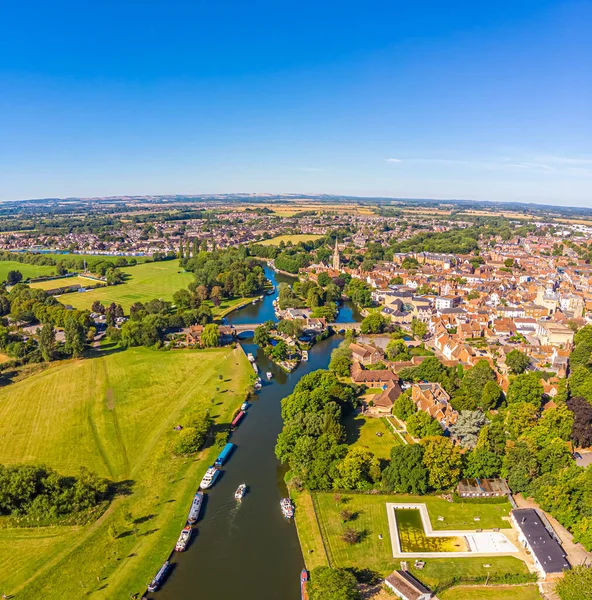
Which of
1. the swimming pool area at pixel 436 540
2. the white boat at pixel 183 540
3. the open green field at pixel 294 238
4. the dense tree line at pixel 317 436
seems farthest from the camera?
the open green field at pixel 294 238

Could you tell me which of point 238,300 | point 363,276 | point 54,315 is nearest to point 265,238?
point 363,276

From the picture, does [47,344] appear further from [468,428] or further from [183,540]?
[468,428]

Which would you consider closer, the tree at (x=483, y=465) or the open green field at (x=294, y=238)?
the tree at (x=483, y=465)

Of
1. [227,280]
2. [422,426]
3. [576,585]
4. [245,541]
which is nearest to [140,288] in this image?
[227,280]

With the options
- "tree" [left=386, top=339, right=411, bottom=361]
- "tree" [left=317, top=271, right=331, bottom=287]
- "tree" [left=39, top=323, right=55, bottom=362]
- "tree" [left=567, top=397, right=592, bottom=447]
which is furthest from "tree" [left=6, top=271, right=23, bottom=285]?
"tree" [left=567, top=397, right=592, bottom=447]

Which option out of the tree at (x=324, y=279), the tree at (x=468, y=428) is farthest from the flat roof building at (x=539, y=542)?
the tree at (x=324, y=279)

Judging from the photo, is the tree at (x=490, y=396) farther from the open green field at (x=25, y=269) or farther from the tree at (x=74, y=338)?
the open green field at (x=25, y=269)

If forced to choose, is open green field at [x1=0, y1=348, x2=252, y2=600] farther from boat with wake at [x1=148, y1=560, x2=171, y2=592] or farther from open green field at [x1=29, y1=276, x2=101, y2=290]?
open green field at [x1=29, y1=276, x2=101, y2=290]

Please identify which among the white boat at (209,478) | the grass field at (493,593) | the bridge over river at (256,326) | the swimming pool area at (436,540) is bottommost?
the grass field at (493,593)
